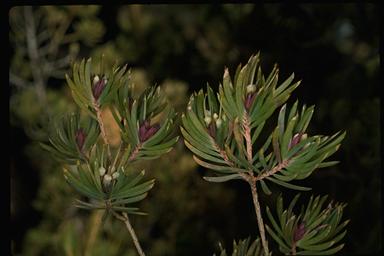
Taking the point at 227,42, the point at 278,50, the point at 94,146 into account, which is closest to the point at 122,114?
the point at 94,146

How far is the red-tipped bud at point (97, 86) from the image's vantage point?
29cm

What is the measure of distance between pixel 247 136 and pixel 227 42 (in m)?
0.77

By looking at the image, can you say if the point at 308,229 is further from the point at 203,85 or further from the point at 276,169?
the point at 203,85

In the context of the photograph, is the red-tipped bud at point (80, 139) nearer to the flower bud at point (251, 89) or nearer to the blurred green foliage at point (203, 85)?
the flower bud at point (251, 89)

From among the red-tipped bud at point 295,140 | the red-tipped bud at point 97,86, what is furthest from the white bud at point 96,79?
the red-tipped bud at point 295,140

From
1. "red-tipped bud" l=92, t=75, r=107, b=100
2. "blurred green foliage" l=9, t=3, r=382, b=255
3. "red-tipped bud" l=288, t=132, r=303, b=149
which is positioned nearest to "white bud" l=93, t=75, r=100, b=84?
"red-tipped bud" l=92, t=75, r=107, b=100

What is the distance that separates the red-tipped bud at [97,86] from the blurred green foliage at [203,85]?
16.2 inches

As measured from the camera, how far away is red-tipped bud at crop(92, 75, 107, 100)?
29 cm

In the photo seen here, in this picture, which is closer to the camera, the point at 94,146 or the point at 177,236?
the point at 94,146

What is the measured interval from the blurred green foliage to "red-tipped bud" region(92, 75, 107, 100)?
0.41 m

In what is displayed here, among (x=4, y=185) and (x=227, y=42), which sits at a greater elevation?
(x=227, y=42)

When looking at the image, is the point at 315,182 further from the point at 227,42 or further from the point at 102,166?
the point at 102,166

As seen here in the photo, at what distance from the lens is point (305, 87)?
3.11ft

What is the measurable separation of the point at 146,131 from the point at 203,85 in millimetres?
809
